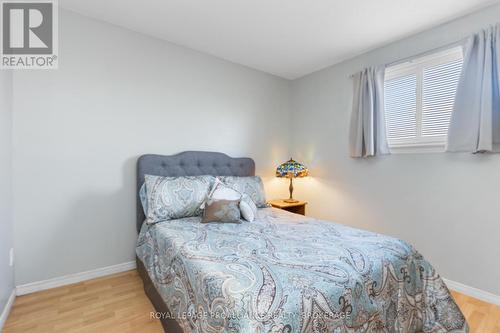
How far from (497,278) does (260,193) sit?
2.15 m

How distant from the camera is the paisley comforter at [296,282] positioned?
39.2 inches

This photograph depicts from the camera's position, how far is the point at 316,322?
1.00 metres

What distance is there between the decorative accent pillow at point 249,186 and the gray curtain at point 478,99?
1.83 m

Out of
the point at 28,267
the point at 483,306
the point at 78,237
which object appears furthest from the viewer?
the point at 78,237

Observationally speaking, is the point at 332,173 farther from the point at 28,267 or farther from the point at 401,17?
the point at 28,267

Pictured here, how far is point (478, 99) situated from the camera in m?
1.98

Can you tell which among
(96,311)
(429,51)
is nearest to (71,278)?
(96,311)

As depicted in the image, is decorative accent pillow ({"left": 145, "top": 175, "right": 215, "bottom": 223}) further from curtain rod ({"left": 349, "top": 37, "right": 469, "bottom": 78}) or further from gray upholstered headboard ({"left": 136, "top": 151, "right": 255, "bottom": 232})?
curtain rod ({"left": 349, "top": 37, "right": 469, "bottom": 78})

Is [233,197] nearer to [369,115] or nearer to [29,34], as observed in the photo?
[369,115]

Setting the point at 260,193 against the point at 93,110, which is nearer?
the point at 93,110

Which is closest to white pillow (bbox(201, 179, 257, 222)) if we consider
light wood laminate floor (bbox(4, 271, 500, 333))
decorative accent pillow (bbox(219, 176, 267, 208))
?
decorative accent pillow (bbox(219, 176, 267, 208))

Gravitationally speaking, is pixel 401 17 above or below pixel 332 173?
above

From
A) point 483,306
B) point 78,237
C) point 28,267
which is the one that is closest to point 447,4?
point 483,306

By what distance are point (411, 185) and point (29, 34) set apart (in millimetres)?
3784
